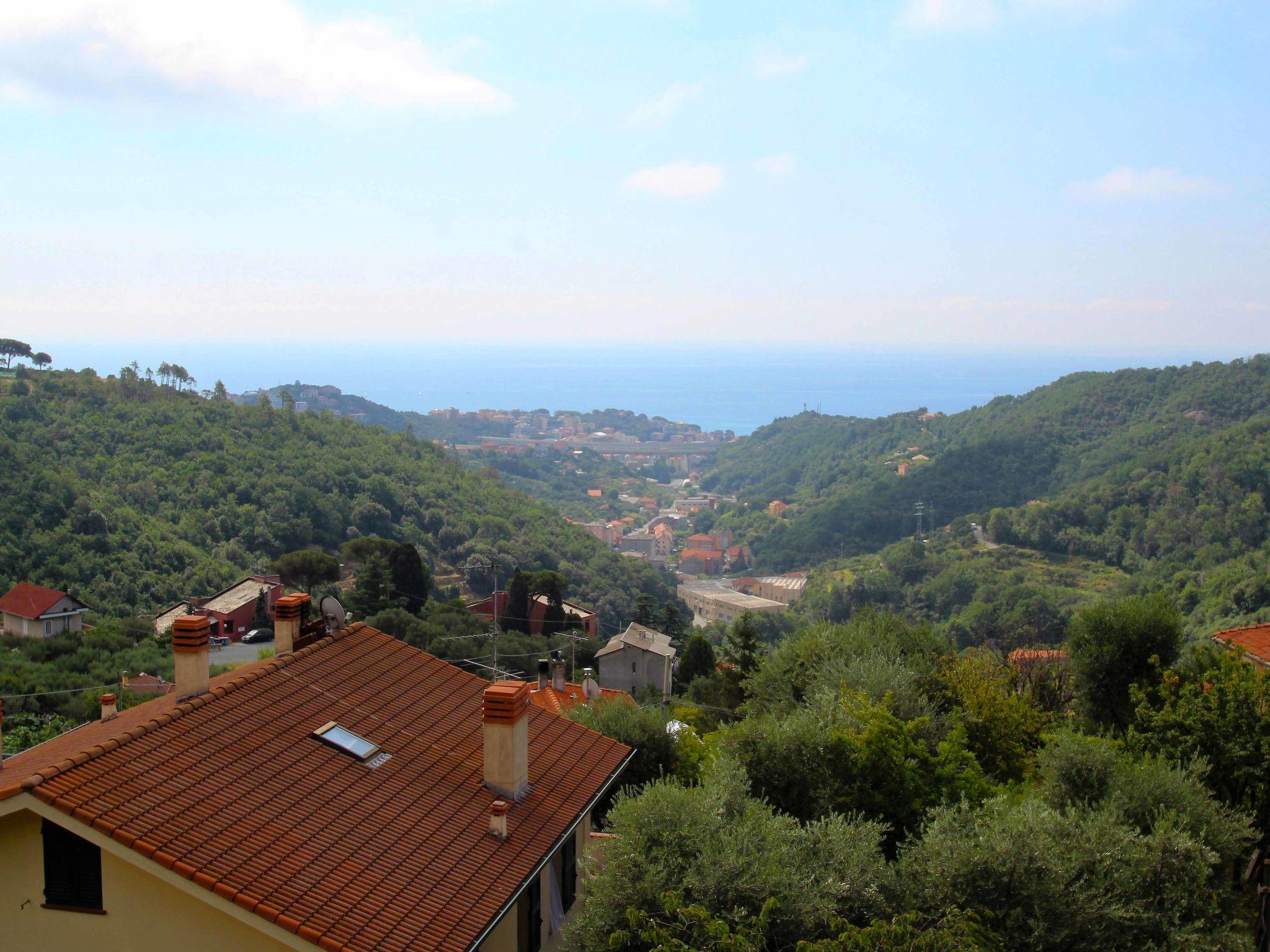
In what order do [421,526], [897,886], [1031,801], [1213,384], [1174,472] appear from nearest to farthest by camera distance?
[897,886] → [1031,801] → [421,526] → [1174,472] → [1213,384]

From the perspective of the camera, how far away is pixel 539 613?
136 ft

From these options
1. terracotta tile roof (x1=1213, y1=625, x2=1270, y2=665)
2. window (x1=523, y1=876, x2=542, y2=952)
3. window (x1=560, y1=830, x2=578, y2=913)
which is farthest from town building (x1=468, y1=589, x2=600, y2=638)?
window (x1=523, y1=876, x2=542, y2=952)

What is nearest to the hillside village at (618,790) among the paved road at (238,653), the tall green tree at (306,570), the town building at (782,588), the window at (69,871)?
the window at (69,871)

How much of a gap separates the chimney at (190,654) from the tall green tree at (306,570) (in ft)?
113

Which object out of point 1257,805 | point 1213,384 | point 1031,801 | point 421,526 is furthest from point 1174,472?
point 1031,801

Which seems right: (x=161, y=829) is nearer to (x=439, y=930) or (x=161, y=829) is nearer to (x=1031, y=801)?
(x=439, y=930)

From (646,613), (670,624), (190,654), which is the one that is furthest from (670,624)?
(190,654)

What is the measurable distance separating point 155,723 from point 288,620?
1.87m

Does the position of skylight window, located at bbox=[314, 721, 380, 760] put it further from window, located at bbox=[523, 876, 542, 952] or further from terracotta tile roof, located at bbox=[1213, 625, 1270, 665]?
terracotta tile roof, located at bbox=[1213, 625, 1270, 665]

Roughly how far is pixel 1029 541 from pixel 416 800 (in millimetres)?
63451

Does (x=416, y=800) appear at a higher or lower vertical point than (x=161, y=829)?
lower

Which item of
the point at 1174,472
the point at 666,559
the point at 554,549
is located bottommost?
the point at 666,559

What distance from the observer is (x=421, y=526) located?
56406 mm

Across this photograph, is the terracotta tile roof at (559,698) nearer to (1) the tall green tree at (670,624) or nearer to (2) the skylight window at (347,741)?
(2) the skylight window at (347,741)
